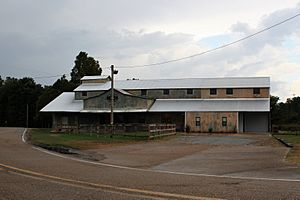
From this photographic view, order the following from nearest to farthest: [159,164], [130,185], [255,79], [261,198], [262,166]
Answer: [261,198] → [130,185] → [262,166] → [159,164] → [255,79]

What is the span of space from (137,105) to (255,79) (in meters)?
17.8

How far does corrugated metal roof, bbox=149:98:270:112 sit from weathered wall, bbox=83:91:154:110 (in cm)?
139

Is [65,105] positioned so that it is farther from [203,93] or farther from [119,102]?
[203,93]

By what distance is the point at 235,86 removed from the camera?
5947 centimetres

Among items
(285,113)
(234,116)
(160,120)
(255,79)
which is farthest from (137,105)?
(285,113)

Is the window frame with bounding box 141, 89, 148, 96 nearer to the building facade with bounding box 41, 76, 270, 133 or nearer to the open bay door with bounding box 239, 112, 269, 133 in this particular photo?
the building facade with bounding box 41, 76, 270, 133

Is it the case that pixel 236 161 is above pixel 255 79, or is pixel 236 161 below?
below

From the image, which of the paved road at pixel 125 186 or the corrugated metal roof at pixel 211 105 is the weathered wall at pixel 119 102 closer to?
the corrugated metal roof at pixel 211 105

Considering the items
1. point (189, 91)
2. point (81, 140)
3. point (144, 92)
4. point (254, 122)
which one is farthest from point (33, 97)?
point (81, 140)

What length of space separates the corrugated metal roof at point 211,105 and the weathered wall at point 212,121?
62 centimetres

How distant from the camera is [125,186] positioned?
10398 millimetres

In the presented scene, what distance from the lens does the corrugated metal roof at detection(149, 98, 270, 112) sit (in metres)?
53.5

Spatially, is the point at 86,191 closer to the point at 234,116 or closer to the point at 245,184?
the point at 245,184

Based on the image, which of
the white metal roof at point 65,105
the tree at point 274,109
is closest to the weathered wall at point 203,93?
the white metal roof at point 65,105
